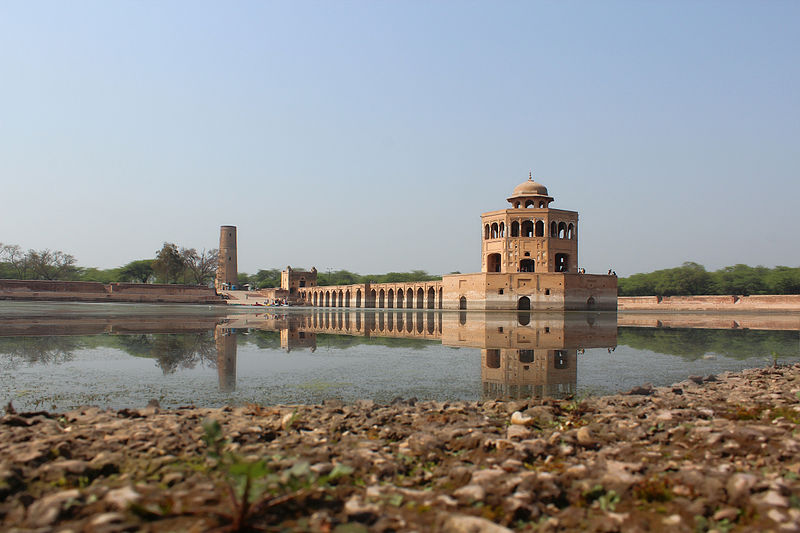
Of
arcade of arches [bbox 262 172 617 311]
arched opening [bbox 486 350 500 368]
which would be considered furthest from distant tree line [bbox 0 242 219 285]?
arched opening [bbox 486 350 500 368]

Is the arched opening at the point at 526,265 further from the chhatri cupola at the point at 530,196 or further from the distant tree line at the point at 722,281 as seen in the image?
the distant tree line at the point at 722,281

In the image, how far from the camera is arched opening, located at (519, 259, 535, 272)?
4131 centimetres

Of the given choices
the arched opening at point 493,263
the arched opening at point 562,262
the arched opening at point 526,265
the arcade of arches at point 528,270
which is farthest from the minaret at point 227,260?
the arched opening at point 562,262

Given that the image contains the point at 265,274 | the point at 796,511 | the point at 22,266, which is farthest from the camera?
the point at 265,274

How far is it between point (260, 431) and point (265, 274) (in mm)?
94951

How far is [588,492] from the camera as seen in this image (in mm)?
2609

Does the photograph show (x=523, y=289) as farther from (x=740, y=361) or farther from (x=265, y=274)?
(x=265, y=274)

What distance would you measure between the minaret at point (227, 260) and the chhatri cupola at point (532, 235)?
35.7 m

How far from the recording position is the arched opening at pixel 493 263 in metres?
43.2

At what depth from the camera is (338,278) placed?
95.3 meters

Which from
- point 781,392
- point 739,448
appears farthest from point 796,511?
point 781,392

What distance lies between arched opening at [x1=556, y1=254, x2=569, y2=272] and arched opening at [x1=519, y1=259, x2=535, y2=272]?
228 centimetres

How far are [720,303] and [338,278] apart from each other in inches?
2566

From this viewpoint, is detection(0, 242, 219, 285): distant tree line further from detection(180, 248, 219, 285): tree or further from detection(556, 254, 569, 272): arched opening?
detection(556, 254, 569, 272): arched opening
